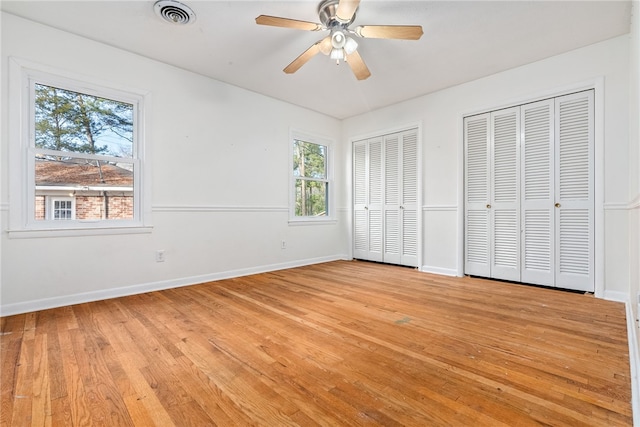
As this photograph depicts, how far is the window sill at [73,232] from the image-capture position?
2.52 m

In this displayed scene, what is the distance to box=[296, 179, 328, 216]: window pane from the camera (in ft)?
15.7

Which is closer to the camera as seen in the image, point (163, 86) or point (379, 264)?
point (163, 86)

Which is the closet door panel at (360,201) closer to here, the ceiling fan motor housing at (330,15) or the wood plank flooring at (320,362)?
the wood plank flooring at (320,362)

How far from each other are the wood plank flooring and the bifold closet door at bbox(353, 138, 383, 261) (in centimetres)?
210

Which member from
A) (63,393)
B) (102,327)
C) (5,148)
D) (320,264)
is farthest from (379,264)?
(5,148)

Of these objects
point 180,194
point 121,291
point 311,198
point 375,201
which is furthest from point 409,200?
point 121,291

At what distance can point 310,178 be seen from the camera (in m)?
4.95

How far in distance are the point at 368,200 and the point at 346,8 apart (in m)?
3.29

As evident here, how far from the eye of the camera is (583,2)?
7.70 feet

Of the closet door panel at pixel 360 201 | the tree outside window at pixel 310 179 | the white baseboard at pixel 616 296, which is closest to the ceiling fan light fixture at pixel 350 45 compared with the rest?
the tree outside window at pixel 310 179

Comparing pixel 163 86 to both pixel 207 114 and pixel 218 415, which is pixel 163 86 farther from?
pixel 218 415

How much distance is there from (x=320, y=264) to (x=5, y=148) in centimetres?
378

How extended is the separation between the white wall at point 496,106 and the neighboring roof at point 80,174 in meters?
3.56

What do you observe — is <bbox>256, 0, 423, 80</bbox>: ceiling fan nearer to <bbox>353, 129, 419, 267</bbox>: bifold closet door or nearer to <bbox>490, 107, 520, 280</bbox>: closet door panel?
<bbox>490, 107, 520, 280</bbox>: closet door panel
